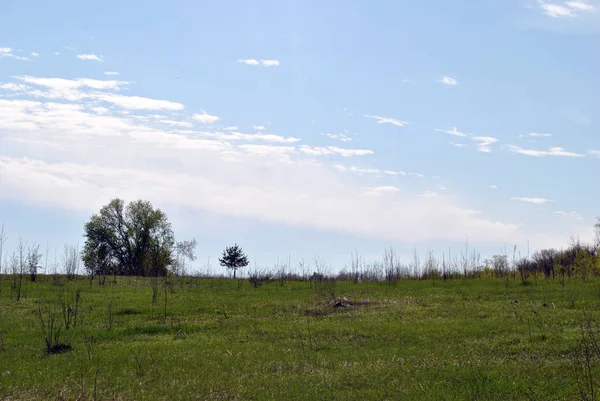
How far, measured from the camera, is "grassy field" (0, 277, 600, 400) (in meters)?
11.9

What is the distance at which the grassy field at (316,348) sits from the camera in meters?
11.9

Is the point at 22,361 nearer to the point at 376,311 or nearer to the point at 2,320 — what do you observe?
the point at 2,320

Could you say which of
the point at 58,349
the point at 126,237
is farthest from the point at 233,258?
the point at 58,349

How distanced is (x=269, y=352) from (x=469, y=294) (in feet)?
55.2

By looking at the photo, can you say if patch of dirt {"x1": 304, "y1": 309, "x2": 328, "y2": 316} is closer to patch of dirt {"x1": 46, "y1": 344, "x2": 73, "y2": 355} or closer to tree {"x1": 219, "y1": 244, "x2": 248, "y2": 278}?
patch of dirt {"x1": 46, "y1": 344, "x2": 73, "y2": 355}

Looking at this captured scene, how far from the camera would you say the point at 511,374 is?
39.9 ft

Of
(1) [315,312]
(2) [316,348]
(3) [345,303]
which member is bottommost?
(2) [316,348]

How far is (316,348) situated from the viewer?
1664 centimetres

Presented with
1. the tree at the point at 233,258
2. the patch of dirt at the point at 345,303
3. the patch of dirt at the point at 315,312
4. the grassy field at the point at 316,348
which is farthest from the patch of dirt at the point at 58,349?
the tree at the point at 233,258

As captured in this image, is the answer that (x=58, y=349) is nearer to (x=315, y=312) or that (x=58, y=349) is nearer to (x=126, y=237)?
(x=315, y=312)

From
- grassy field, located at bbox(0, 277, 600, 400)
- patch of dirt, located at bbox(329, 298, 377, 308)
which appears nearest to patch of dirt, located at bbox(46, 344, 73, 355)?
grassy field, located at bbox(0, 277, 600, 400)

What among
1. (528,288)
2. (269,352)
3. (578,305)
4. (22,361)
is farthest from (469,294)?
(22,361)

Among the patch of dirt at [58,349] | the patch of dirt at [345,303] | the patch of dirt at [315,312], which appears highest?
the patch of dirt at [345,303]

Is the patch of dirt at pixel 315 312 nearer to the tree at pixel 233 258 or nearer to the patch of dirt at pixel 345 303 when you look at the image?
the patch of dirt at pixel 345 303
